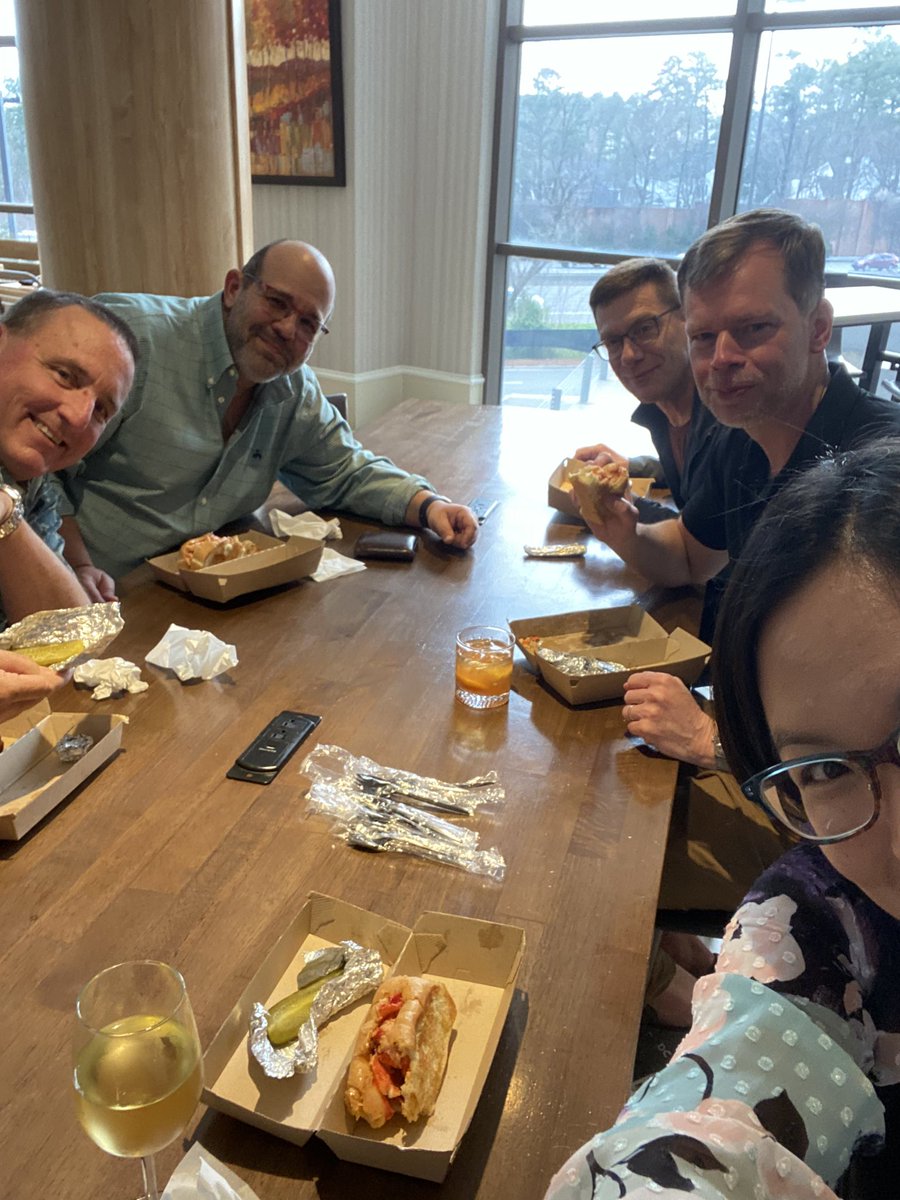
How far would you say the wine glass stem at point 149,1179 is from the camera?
0.68m

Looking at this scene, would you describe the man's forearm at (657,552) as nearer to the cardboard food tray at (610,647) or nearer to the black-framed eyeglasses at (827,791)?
the cardboard food tray at (610,647)

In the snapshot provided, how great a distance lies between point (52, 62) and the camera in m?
2.41

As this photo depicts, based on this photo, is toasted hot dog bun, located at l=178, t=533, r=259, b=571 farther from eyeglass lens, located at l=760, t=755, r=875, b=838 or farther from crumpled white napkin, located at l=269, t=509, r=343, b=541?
eyeglass lens, located at l=760, t=755, r=875, b=838

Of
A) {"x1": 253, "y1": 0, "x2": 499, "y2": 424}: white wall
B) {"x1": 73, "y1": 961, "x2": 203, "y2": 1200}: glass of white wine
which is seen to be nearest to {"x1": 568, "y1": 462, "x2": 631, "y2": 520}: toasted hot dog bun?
{"x1": 73, "y1": 961, "x2": 203, "y2": 1200}: glass of white wine

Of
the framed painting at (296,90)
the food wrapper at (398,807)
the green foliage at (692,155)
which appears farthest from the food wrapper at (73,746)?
the green foliage at (692,155)

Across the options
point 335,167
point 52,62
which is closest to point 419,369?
point 335,167

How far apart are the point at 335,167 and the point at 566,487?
337 centimetres

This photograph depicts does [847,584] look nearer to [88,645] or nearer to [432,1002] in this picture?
[432,1002]

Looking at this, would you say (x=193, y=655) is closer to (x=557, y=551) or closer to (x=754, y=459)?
(x=557, y=551)

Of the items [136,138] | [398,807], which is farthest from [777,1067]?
[136,138]

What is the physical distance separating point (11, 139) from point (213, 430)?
5.65 metres

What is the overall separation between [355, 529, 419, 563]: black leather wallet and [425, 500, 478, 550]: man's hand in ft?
0.25

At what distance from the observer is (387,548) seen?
2.00 m

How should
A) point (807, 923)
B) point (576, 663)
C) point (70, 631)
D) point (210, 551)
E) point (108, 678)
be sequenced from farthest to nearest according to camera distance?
point (210, 551) → point (576, 663) → point (108, 678) → point (70, 631) → point (807, 923)
